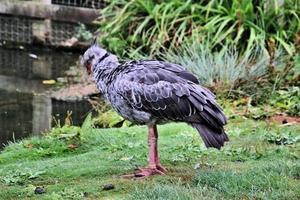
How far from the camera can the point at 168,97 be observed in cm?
557

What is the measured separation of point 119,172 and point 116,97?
0.65 meters

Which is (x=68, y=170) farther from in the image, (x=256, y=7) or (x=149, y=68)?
(x=256, y=7)

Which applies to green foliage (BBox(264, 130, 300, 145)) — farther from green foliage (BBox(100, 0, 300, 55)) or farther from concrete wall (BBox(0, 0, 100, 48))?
concrete wall (BBox(0, 0, 100, 48))

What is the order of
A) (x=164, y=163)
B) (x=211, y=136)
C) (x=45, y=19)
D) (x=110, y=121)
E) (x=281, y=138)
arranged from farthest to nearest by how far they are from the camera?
(x=45, y=19) → (x=110, y=121) → (x=281, y=138) → (x=164, y=163) → (x=211, y=136)

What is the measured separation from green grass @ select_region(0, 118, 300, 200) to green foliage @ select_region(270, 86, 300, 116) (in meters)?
0.61

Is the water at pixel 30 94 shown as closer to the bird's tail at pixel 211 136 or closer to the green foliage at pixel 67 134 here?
the green foliage at pixel 67 134

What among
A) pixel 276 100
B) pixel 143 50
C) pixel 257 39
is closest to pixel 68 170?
pixel 276 100

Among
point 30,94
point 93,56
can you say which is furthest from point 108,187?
point 30,94

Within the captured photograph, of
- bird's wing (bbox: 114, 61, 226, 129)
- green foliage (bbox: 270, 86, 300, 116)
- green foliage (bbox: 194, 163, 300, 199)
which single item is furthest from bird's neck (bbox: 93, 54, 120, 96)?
green foliage (bbox: 270, 86, 300, 116)

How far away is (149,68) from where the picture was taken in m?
5.71

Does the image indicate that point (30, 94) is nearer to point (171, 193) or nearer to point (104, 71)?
point (104, 71)

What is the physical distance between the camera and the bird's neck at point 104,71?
581 centimetres

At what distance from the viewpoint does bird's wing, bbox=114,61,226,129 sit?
5.53 metres

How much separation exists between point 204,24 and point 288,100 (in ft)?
10.1
